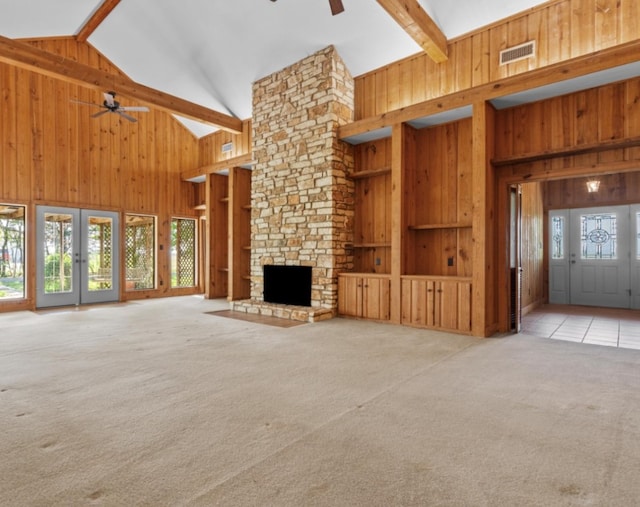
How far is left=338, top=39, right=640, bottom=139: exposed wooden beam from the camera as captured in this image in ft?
12.3

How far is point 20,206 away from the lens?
6938 millimetres

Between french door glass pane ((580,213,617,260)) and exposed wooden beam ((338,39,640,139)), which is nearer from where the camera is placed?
exposed wooden beam ((338,39,640,139))

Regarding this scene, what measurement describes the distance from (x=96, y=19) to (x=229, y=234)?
179 inches

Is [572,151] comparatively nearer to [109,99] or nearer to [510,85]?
[510,85]

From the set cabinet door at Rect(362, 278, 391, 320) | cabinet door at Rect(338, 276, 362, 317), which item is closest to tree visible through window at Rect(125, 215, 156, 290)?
cabinet door at Rect(338, 276, 362, 317)

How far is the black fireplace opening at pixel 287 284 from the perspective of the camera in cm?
635

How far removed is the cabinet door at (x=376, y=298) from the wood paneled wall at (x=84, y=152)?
5559 mm

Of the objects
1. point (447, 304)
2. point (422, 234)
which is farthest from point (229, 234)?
point (447, 304)

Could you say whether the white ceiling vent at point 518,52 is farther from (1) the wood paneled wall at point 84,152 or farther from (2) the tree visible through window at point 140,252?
(2) the tree visible through window at point 140,252

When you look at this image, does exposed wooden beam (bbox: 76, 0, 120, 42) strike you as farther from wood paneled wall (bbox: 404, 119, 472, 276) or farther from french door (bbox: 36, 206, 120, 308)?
wood paneled wall (bbox: 404, 119, 472, 276)

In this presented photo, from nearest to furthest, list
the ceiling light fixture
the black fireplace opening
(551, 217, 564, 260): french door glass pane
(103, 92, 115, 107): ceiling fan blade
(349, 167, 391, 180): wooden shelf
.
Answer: (349, 167, 391, 180): wooden shelf, (103, 92, 115, 107): ceiling fan blade, the black fireplace opening, the ceiling light fixture, (551, 217, 564, 260): french door glass pane

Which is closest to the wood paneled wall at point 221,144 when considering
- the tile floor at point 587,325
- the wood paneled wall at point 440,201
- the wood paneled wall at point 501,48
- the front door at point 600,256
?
the wood paneled wall at point 501,48

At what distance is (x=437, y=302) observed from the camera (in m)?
4.99

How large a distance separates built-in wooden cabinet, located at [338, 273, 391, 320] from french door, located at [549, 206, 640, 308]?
15.6 feet
